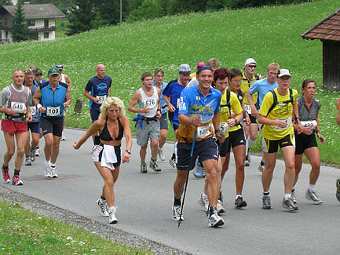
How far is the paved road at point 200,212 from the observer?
10430mm

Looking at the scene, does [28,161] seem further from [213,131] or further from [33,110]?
[213,131]

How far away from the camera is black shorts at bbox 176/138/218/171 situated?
11.6 metres

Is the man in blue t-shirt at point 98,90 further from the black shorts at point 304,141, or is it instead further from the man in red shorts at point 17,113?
the black shorts at point 304,141

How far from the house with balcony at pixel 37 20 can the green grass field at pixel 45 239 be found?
13596 cm

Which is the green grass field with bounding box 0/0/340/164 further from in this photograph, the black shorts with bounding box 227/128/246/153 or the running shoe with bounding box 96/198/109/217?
the running shoe with bounding box 96/198/109/217

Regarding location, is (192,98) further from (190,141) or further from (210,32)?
(210,32)

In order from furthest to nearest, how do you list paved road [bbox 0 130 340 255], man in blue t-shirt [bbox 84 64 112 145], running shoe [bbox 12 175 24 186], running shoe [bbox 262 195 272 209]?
1. man in blue t-shirt [bbox 84 64 112 145]
2. running shoe [bbox 12 175 24 186]
3. running shoe [bbox 262 195 272 209]
4. paved road [bbox 0 130 340 255]

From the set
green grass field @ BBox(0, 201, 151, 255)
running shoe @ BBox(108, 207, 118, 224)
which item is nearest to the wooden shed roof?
running shoe @ BBox(108, 207, 118, 224)

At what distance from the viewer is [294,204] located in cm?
1258

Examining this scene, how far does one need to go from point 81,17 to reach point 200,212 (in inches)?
3954

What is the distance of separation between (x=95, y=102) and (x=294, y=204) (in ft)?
23.9

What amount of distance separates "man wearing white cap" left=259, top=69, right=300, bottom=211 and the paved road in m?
0.47

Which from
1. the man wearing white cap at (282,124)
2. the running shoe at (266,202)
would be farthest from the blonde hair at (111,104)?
the running shoe at (266,202)

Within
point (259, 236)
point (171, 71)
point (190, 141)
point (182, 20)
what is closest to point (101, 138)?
point (190, 141)
